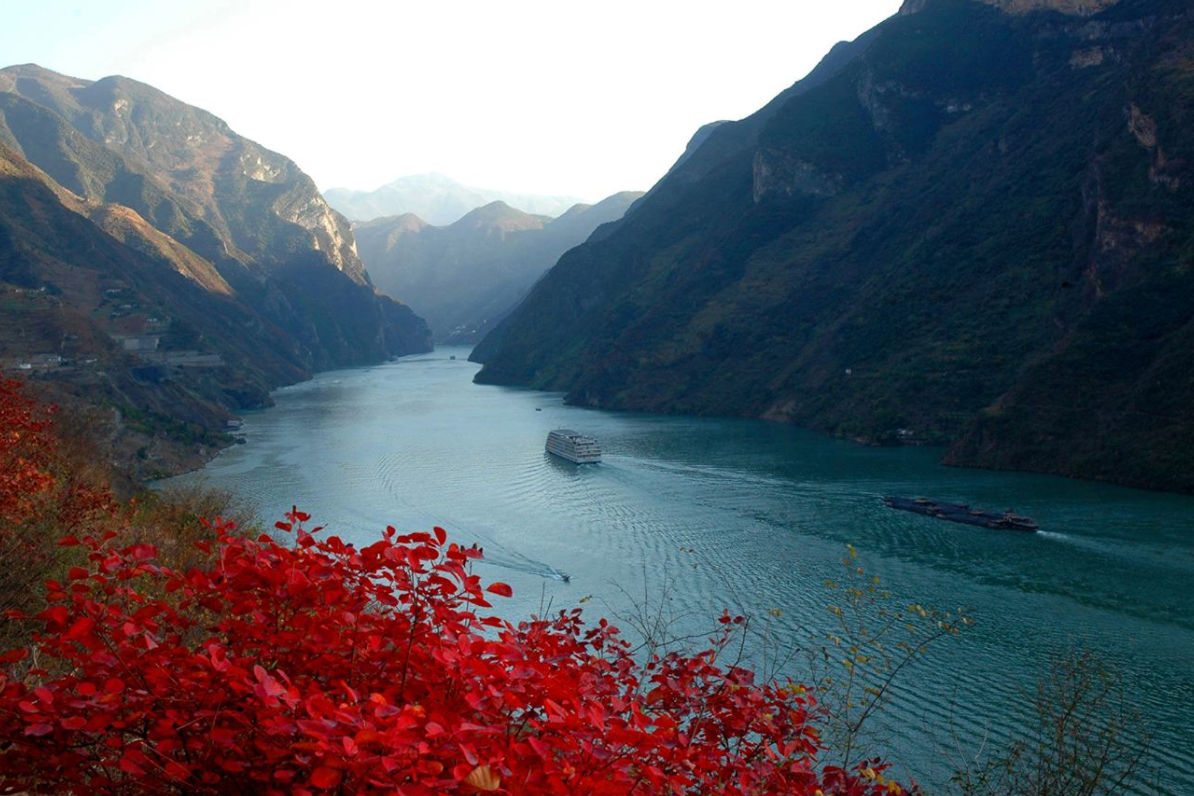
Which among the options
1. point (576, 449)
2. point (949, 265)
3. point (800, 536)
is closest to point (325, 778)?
point (800, 536)

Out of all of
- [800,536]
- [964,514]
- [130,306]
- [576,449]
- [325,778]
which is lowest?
[800,536]

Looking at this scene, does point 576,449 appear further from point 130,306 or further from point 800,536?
point 130,306

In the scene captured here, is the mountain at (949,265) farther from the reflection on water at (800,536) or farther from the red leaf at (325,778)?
the red leaf at (325,778)

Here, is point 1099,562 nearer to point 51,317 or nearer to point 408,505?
point 408,505

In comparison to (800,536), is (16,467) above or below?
above

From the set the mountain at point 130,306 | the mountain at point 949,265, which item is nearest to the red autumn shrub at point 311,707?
the mountain at point 130,306

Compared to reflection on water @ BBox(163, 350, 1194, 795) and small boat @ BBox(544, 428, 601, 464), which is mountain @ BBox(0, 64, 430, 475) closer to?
reflection on water @ BBox(163, 350, 1194, 795)

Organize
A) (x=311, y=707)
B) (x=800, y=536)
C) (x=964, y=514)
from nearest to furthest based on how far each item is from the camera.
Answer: (x=311, y=707) < (x=800, y=536) < (x=964, y=514)

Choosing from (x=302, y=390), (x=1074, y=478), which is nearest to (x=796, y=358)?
(x=1074, y=478)

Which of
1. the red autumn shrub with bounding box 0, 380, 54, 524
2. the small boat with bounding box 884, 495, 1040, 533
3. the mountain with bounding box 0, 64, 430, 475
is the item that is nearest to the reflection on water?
the small boat with bounding box 884, 495, 1040, 533
